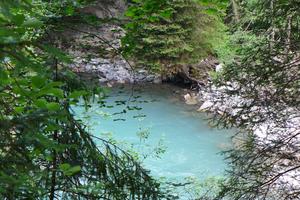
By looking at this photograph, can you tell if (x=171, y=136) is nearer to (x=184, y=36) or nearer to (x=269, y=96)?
(x=184, y=36)

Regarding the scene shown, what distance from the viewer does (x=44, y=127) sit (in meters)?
1.51

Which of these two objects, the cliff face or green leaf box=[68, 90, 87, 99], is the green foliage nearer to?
the cliff face

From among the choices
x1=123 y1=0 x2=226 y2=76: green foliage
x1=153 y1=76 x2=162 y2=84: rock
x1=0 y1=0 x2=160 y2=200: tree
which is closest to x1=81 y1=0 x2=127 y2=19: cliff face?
x1=0 y1=0 x2=160 y2=200: tree

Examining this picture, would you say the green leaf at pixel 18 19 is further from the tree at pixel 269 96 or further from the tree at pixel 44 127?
the tree at pixel 269 96

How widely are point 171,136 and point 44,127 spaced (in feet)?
21.2

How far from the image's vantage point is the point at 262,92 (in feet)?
9.61

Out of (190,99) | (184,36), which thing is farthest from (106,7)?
(184,36)

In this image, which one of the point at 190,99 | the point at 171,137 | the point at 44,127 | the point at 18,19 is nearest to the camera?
the point at 18,19

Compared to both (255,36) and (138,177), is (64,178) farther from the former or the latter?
(255,36)

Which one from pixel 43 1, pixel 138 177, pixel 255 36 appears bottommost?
pixel 138 177

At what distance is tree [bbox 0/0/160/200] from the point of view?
36.0 inches

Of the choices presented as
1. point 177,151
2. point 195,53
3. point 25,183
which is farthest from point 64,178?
point 195,53

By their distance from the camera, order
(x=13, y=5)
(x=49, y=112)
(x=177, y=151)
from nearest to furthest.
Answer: (x=13, y=5) → (x=49, y=112) → (x=177, y=151)

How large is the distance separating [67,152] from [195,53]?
1023 cm
